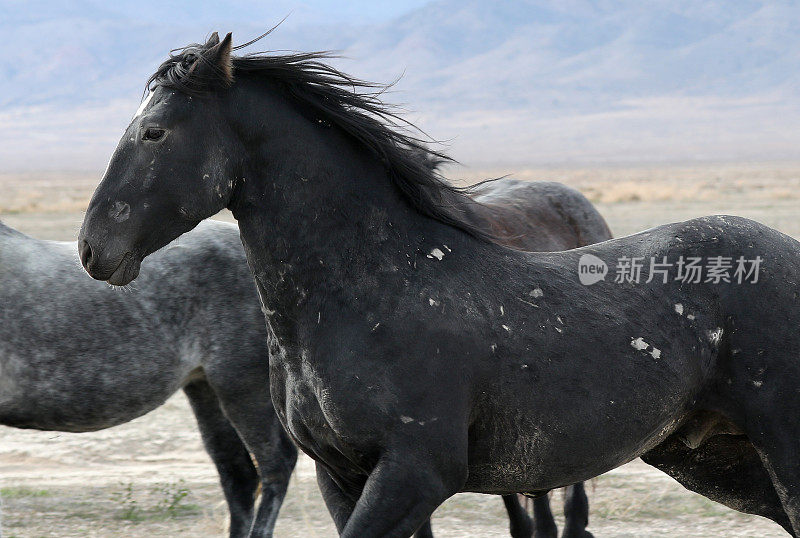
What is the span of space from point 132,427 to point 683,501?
4622 mm

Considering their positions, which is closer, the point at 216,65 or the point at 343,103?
the point at 216,65

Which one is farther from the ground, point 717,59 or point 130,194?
point 130,194

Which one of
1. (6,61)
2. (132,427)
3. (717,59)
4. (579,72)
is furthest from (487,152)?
(6,61)

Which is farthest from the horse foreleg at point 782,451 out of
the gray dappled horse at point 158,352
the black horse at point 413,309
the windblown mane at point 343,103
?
the gray dappled horse at point 158,352

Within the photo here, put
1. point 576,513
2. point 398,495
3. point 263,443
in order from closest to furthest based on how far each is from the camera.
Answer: point 398,495 < point 263,443 < point 576,513

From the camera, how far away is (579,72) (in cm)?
15288

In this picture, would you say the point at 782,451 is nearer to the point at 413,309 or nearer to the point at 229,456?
the point at 413,309

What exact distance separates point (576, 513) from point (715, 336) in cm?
241

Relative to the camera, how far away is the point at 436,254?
352 cm

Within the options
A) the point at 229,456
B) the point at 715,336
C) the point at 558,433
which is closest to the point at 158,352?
the point at 229,456

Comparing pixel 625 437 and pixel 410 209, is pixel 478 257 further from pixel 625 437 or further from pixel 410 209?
pixel 625 437

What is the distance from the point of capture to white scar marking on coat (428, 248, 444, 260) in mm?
3516

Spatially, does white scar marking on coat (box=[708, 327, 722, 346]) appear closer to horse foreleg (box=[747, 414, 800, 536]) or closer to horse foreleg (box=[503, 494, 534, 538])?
horse foreleg (box=[747, 414, 800, 536])

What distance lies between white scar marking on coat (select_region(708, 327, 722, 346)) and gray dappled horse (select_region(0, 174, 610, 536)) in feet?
5.16
